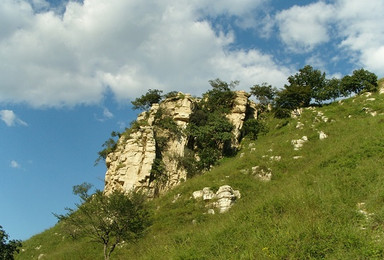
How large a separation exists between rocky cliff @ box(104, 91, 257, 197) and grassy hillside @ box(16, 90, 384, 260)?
4444mm

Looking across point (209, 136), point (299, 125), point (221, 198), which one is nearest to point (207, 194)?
point (221, 198)

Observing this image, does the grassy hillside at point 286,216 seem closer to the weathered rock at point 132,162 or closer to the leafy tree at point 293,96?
the weathered rock at point 132,162

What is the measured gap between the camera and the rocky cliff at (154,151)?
99.9ft

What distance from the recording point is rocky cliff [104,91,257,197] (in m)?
30.4

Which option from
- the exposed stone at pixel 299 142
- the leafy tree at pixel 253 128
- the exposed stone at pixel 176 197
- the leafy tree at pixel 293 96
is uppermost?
the leafy tree at pixel 293 96

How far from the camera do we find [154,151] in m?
31.5

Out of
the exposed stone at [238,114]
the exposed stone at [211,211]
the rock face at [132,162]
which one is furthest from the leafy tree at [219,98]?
the exposed stone at [211,211]

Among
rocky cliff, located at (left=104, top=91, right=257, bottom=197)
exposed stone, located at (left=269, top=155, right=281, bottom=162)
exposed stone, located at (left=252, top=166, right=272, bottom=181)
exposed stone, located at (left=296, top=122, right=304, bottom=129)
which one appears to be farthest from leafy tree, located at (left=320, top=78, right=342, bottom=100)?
exposed stone, located at (left=252, top=166, right=272, bottom=181)

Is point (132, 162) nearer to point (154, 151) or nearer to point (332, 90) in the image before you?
point (154, 151)

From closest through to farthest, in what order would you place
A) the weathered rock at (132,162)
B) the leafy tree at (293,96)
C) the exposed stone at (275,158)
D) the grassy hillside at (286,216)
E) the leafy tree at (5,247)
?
the grassy hillside at (286,216), the leafy tree at (5,247), the exposed stone at (275,158), the weathered rock at (132,162), the leafy tree at (293,96)

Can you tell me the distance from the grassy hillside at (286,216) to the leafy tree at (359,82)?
13706mm

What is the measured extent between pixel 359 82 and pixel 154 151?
3149cm

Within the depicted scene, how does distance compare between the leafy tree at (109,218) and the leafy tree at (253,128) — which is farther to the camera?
the leafy tree at (253,128)

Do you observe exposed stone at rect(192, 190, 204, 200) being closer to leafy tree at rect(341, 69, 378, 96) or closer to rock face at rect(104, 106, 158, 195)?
rock face at rect(104, 106, 158, 195)
